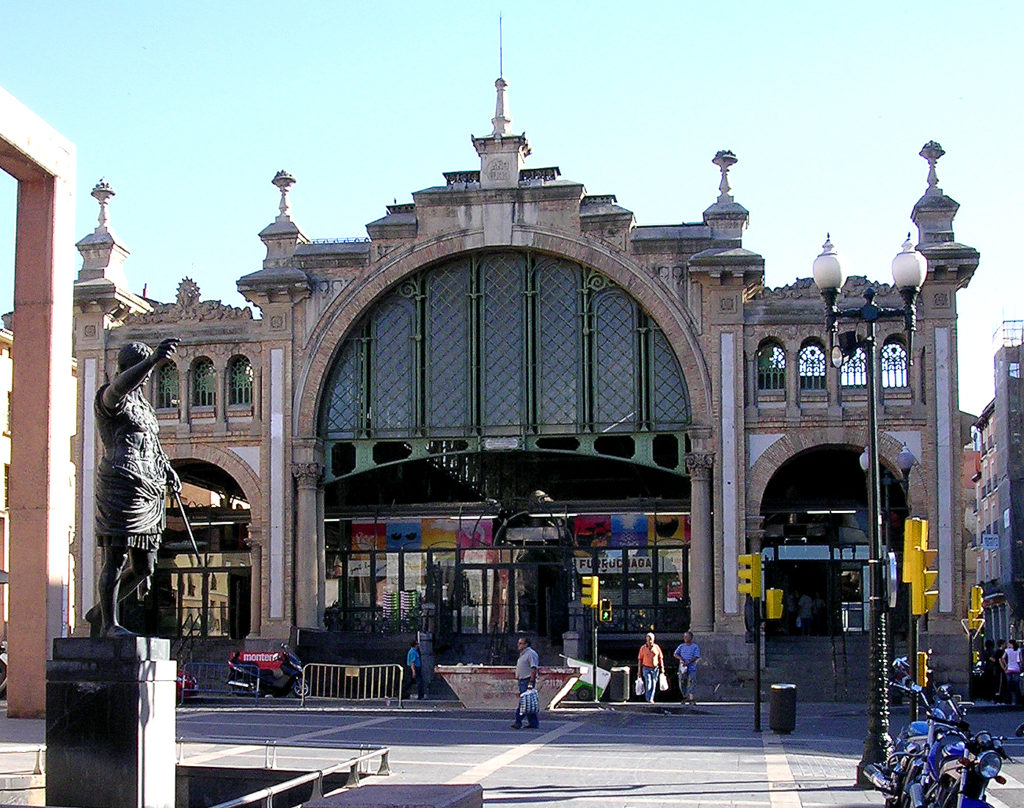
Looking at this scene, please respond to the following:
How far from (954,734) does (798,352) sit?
28.7 metres

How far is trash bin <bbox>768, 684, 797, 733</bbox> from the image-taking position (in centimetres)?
2688

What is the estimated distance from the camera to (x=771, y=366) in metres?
41.8

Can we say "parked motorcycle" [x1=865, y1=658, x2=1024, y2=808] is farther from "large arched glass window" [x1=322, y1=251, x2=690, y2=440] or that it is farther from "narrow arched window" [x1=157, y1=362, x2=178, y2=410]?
"narrow arched window" [x1=157, y1=362, x2=178, y2=410]

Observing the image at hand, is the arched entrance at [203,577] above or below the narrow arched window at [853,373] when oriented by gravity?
below

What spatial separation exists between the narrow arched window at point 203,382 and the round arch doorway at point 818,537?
16.0 m

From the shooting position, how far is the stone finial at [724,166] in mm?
42750

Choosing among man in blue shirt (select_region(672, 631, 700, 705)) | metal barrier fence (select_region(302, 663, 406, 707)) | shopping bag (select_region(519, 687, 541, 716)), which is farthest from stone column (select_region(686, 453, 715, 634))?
shopping bag (select_region(519, 687, 541, 716))

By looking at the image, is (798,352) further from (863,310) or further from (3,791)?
(3,791)

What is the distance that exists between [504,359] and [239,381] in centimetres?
775

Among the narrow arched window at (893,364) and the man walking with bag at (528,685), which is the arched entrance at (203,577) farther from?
the man walking with bag at (528,685)

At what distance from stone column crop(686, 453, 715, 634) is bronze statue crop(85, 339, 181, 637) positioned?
2716 centimetres

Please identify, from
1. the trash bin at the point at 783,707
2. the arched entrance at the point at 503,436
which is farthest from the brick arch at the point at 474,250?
the trash bin at the point at 783,707

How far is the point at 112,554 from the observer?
14766 millimetres

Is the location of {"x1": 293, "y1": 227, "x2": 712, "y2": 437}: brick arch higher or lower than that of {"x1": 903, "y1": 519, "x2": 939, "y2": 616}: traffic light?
higher
